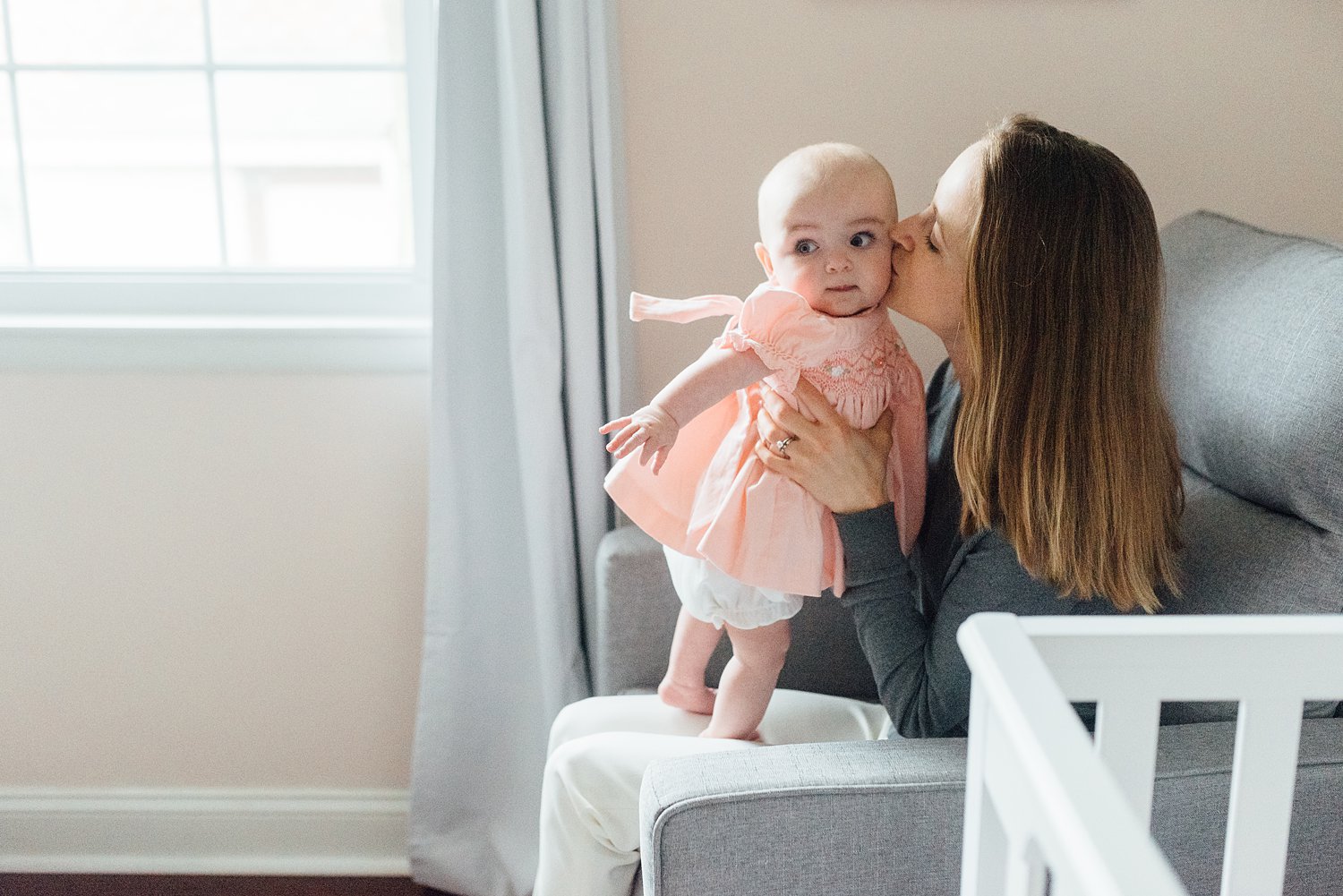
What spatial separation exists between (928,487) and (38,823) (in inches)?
67.3

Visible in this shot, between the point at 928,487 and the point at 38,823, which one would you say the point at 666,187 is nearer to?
the point at 928,487

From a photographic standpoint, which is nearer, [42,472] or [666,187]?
[666,187]

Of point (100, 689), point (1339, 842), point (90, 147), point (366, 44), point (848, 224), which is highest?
point (366, 44)

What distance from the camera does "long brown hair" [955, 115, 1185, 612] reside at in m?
1.17

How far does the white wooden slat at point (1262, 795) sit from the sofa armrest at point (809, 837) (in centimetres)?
32

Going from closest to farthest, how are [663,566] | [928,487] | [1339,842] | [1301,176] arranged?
[1339,842] < [928,487] < [663,566] < [1301,176]

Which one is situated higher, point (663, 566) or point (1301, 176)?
point (1301, 176)

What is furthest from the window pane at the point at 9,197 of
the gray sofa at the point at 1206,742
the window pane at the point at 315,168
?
the gray sofa at the point at 1206,742

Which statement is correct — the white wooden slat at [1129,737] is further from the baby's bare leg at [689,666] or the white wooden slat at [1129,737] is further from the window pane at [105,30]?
the window pane at [105,30]

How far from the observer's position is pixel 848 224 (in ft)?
4.25

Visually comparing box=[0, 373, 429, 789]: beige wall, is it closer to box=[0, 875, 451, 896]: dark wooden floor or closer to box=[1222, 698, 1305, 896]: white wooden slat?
box=[0, 875, 451, 896]: dark wooden floor

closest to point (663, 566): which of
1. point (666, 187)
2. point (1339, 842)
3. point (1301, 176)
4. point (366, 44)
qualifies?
point (666, 187)

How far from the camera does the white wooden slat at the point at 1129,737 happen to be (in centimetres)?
72

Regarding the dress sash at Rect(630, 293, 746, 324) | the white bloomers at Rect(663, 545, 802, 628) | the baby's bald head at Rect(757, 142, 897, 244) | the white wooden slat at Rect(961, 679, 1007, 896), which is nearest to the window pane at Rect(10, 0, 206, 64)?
the dress sash at Rect(630, 293, 746, 324)
